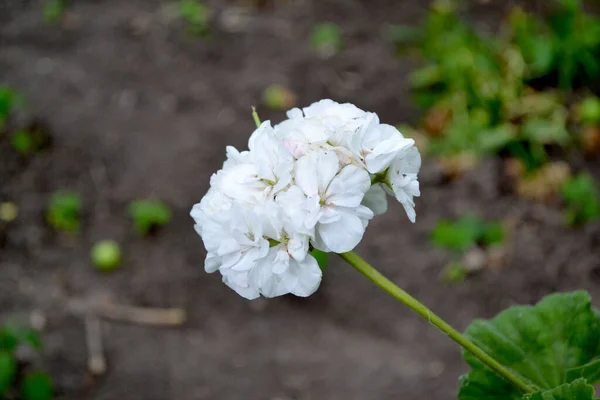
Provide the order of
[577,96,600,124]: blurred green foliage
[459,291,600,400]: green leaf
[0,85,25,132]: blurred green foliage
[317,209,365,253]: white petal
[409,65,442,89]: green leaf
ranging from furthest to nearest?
[409,65,442,89]: green leaf
[0,85,25,132]: blurred green foliage
[577,96,600,124]: blurred green foliage
[459,291,600,400]: green leaf
[317,209,365,253]: white petal

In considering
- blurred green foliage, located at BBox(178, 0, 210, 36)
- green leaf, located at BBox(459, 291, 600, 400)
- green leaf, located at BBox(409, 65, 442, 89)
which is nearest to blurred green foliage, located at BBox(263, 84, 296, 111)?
green leaf, located at BBox(409, 65, 442, 89)

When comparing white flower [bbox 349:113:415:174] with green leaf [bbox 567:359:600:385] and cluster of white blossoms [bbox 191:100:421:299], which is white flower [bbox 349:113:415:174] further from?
green leaf [bbox 567:359:600:385]

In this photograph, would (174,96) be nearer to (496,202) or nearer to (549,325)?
(496,202)

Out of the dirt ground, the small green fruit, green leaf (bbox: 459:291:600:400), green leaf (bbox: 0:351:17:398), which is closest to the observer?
green leaf (bbox: 459:291:600:400)

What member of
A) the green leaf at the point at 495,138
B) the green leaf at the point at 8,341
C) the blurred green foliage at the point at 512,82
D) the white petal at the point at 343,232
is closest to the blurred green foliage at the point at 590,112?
the blurred green foliage at the point at 512,82

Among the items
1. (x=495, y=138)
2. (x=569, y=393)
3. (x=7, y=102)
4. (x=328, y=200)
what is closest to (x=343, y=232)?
(x=328, y=200)

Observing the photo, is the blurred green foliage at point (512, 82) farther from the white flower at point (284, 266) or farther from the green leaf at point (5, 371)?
the white flower at point (284, 266)
